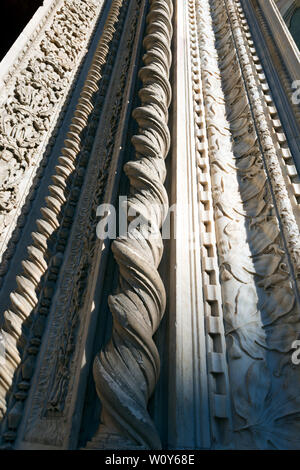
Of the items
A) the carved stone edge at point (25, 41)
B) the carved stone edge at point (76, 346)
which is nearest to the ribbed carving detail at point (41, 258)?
the carved stone edge at point (76, 346)

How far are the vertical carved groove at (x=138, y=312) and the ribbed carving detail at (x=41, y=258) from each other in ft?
1.29

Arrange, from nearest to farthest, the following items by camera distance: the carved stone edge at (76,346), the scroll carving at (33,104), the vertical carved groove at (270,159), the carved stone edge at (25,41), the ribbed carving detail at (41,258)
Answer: the carved stone edge at (76,346) → the ribbed carving detail at (41,258) → the vertical carved groove at (270,159) → the scroll carving at (33,104) → the carved stone edge at (25,41)

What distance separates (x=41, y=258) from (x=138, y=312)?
61 cm

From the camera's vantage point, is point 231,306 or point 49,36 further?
point 49,36

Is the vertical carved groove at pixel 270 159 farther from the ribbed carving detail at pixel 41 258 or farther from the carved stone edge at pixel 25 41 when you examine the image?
the carved stone edge at pixel 25 41

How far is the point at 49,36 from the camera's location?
2.25 meters

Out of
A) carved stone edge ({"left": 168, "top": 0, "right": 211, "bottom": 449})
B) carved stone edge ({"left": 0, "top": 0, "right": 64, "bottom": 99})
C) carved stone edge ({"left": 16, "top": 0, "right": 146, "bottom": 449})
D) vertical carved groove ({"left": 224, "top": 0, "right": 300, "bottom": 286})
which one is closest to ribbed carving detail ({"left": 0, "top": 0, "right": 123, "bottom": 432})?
carved stone edge ({"left": 16, "top": 0, "right": 146, "bottom": 449})

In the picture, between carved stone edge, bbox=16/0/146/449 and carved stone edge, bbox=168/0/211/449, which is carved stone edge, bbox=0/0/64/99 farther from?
carved stone edge, bbox=168/0/211/449

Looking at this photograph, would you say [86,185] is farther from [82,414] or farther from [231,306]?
[82,414]

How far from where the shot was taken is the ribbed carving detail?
116 cm

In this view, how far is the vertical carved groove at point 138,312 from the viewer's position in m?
0.80

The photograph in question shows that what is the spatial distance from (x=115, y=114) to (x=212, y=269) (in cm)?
115

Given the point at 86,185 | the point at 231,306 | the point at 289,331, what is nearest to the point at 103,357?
the point at 231,306

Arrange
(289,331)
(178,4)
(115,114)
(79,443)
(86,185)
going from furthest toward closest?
(178,4), (115,114), (86,185), (289,331), (79,443)
